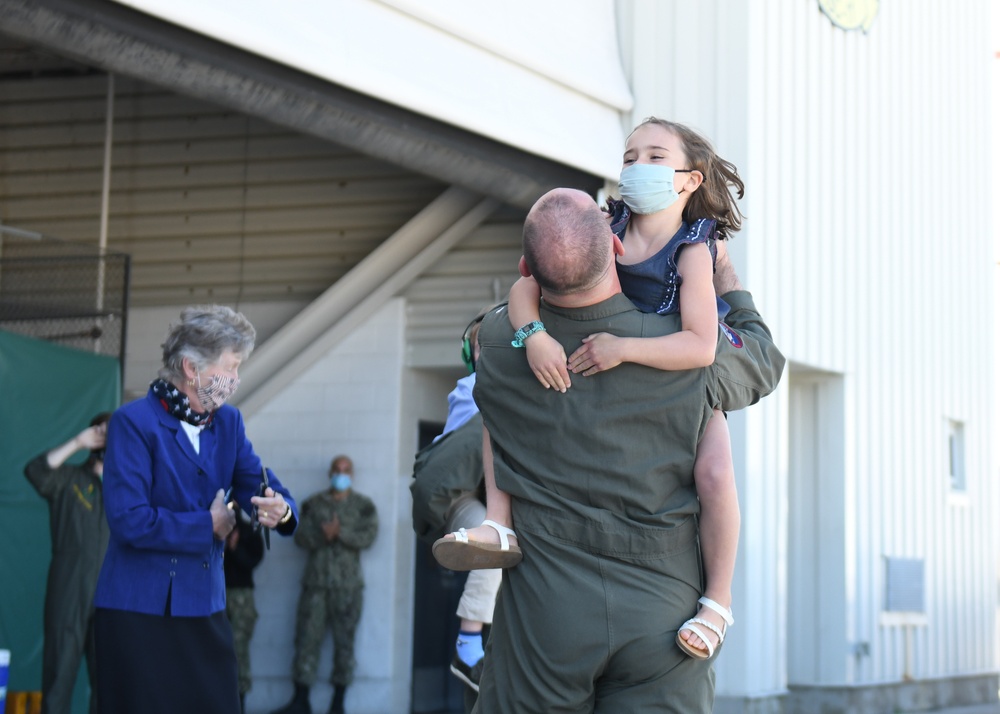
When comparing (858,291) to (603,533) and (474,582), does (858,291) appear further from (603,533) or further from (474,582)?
(603,533)

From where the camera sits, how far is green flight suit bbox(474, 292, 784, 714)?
109 inches

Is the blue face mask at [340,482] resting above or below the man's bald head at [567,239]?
below

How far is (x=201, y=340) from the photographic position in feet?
14.0

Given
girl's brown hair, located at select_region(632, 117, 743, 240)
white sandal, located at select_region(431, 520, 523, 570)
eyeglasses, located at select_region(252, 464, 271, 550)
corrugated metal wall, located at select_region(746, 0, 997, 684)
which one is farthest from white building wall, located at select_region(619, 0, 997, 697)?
white sandal, located at select_region(431, 520, 523, 570)

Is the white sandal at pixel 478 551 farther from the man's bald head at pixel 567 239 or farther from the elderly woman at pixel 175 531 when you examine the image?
the elderly woman at pixel 175 531

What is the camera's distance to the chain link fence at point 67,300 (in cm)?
984

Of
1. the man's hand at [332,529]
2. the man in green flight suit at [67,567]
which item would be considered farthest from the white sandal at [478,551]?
the man's hand at [332,529]

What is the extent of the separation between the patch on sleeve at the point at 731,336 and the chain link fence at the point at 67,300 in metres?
6.94

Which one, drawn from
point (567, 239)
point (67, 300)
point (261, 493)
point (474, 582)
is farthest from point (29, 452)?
point (567, 239)

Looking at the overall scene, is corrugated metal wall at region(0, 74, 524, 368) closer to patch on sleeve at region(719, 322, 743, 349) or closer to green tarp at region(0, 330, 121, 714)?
green tarp at region(0, 330, 121, 714)

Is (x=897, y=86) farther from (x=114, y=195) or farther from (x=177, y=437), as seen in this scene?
(x=177, y=437)

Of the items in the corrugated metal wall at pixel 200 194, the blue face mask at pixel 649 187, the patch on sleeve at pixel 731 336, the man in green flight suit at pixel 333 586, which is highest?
the corrugated metal wall at pixel 200 194

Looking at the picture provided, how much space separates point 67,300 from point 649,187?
8.19 metres

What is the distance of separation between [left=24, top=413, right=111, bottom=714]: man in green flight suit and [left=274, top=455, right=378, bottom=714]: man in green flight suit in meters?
2.33
